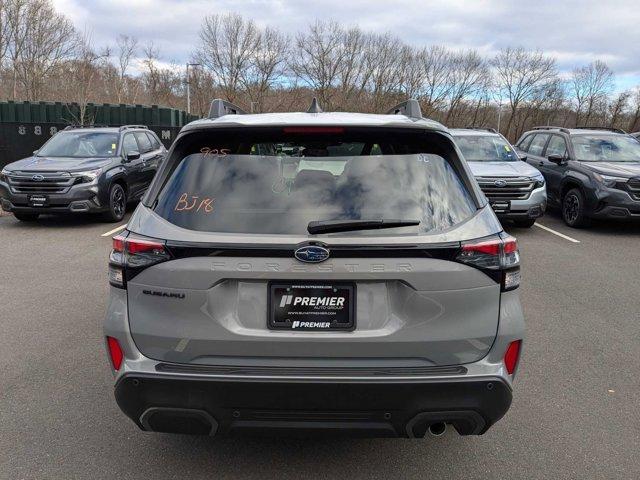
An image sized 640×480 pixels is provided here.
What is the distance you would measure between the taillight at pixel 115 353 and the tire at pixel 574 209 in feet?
31.4

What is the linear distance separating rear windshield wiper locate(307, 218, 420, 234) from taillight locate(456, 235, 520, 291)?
1.02 feet

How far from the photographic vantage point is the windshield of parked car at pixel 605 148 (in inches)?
414

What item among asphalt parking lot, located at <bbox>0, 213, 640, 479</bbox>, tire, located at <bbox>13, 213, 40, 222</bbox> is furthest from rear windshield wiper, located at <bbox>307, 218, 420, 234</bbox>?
tire, located at <bbox>13, 213, 40, 222</bbox>

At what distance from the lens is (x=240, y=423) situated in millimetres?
2305

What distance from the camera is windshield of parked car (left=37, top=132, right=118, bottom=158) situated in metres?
10.8

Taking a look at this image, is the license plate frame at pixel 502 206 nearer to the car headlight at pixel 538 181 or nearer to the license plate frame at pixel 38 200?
the car headlight at pixel 538 181

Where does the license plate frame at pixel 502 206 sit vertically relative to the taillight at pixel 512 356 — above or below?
below

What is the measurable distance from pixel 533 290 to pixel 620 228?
5.44 metres

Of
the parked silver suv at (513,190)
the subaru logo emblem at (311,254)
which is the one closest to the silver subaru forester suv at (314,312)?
the subaru logo emblem at (311,254)

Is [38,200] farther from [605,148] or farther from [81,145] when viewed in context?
[605,148]

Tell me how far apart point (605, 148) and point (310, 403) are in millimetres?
10653

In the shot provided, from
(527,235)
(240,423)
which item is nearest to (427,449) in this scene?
(240,423)

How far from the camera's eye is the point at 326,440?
121 inches

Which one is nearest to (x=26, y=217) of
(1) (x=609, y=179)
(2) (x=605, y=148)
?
(1) (x=609, y=179)
